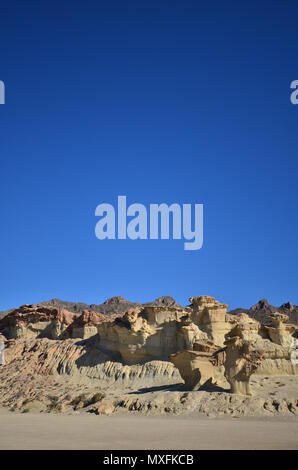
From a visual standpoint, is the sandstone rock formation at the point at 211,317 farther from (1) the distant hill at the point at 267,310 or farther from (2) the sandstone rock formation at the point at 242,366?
(1) the distant hill at the point at 267,310

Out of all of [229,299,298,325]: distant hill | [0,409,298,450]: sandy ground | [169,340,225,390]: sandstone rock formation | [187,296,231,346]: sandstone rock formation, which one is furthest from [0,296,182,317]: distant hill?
[0,409,298,450]: sandy ground

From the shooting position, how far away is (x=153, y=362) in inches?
1764

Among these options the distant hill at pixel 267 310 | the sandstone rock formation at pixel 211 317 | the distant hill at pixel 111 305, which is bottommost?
the sandstone rock formation at pixel 211 317

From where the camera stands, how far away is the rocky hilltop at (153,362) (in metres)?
29.9

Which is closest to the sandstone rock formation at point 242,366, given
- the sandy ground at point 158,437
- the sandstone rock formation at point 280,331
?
the sandy ground at point 158,437

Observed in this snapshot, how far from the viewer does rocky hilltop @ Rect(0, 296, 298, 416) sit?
98.0ft

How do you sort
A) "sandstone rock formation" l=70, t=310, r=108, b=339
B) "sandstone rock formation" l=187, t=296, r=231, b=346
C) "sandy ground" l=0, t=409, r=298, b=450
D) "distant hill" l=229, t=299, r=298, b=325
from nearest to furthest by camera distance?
"sandy ground" l=0, t=409, r=298, b=450
"sandstone rock formation" l=187, t=296, r=231, b=346
"sandstone rock formation" l=70, t=310, r=108, b=339
"distant hill" l=229, t=299, r=298, b=325

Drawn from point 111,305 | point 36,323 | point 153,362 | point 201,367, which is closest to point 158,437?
point 201,367

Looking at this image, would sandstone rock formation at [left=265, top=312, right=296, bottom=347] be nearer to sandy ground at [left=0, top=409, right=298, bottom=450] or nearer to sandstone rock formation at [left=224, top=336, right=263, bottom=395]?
sandstone rock formation at [left=224, top=336, right=263, bottom=395]

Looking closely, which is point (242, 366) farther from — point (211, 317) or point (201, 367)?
point (211, 317)

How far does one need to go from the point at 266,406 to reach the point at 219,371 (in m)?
7.00

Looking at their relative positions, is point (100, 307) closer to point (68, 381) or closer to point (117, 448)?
point (68, 381)

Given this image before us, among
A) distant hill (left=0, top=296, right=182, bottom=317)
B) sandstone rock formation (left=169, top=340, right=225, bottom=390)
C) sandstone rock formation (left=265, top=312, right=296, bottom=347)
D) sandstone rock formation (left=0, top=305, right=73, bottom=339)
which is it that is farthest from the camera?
distant hill (left=0, top=296, right=182, bottom=317)
